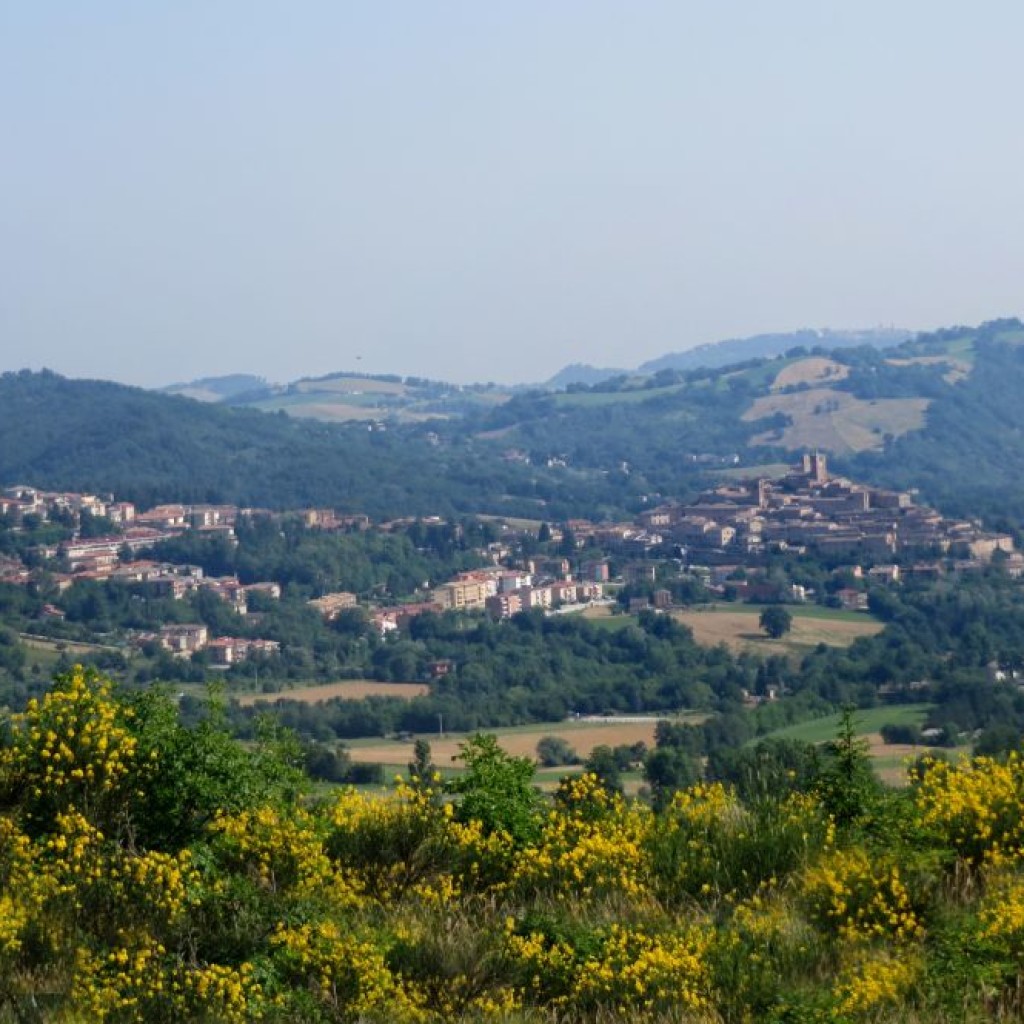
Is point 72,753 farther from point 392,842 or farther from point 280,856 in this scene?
point 392,842

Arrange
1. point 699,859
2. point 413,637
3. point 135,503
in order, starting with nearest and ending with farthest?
point 699,859 → point 413,637 → point 135,503

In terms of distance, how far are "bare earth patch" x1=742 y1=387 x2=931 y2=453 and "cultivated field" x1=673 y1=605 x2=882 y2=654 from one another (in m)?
85.9

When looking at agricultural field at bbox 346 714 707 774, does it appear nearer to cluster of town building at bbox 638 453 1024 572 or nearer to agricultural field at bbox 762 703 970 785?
agricultural field at bbox 762 703 970 785

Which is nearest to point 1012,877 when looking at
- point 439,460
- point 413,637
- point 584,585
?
point 413,637

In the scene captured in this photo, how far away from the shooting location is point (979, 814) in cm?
713

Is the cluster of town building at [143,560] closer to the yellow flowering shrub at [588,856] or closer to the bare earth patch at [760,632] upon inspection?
the bare earth patch at [760,632]

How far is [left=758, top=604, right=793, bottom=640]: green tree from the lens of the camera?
7538 cm

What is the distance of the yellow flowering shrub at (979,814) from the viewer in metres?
6.95

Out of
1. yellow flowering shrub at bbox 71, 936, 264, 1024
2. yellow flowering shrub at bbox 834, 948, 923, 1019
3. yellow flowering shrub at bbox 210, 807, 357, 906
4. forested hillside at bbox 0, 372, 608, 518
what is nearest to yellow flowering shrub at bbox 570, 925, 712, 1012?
yellow flowering shrub at bbox 834, 948, 923, 1019

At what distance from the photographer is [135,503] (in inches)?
5059

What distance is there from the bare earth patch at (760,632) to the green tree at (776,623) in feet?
0.93

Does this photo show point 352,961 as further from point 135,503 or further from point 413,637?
point 135,503

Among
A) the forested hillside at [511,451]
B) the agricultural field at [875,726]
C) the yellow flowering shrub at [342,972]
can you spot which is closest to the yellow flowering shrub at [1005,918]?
the yellow flowering shrub at [342,972]

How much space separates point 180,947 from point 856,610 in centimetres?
8050
